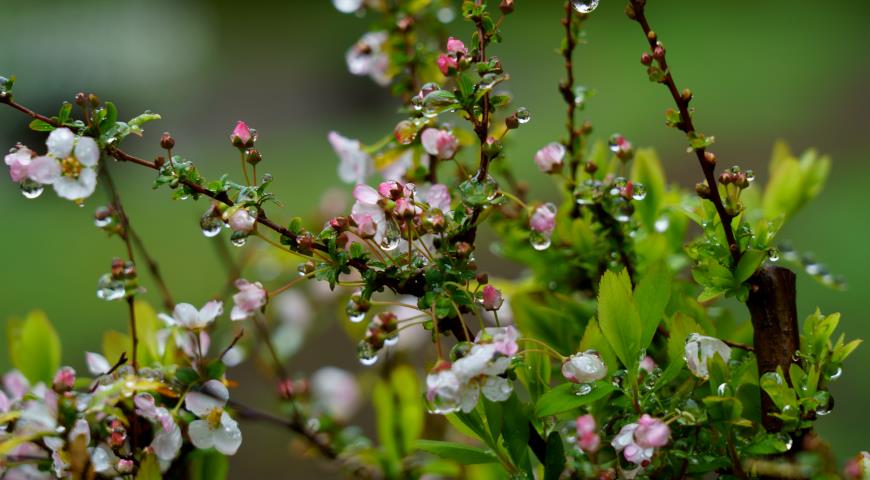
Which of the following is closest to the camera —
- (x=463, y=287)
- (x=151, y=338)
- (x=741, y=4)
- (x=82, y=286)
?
(x=463, y=287)

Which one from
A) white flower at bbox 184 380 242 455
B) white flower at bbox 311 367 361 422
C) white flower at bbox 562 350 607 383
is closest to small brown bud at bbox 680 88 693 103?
white flower at bbox 562 350 607 383

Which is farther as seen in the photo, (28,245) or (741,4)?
(741,4)

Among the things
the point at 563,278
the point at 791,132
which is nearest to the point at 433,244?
the point at 563,278

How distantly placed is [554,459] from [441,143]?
0.13 m

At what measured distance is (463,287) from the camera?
1.00 feet

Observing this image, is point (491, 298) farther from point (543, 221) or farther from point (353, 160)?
point (353, 160)

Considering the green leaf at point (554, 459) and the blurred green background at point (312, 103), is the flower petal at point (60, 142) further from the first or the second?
the blurred green background at point (312, 103)

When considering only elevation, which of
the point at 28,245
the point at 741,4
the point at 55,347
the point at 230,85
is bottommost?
the point at 28,245

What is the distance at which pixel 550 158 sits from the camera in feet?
1.16

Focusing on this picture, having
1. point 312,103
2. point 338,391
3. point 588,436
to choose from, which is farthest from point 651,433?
point 312,103

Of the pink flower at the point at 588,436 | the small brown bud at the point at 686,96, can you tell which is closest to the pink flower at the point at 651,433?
the pink flower at the point at 588,436

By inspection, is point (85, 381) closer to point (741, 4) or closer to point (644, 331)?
point (644, 331)

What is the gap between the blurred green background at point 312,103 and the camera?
1846 mm

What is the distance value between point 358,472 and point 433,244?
214mm
